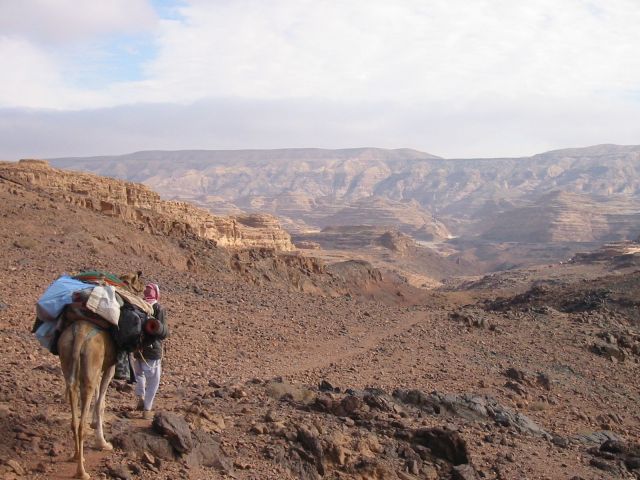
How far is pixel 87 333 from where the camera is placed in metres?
5.97

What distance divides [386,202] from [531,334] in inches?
5207

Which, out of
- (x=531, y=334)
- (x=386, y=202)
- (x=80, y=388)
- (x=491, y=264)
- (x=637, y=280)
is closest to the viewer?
(x=80, y=388)

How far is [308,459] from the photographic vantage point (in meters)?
7.29

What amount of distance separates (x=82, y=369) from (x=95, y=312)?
0.49 meters

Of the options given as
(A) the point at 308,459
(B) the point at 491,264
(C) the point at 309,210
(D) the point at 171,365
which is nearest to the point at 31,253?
(D) the point at 171,365

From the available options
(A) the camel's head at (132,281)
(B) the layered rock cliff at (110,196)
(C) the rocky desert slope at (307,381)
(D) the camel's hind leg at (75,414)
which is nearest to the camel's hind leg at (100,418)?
(C) the rocky desert slope at (307,381)

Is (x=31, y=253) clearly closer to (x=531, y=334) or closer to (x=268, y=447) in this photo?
(x=268, y=447)

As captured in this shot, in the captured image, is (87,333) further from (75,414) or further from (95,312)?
(75,414)

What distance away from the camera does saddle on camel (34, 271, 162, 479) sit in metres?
5.84

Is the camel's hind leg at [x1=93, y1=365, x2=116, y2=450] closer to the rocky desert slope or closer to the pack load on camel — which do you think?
the rocky desert slope

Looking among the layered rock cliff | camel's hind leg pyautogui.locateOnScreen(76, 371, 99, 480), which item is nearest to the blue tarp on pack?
camel's hind leg pyautogui.locateOnScreen(76, 371, 99, 480)

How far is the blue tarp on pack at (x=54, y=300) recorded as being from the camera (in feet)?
19.8

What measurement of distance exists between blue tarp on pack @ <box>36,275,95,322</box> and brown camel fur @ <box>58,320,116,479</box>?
0.19m

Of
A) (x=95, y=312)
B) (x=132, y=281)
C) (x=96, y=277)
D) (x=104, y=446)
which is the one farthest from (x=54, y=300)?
(x=104, y=446)
